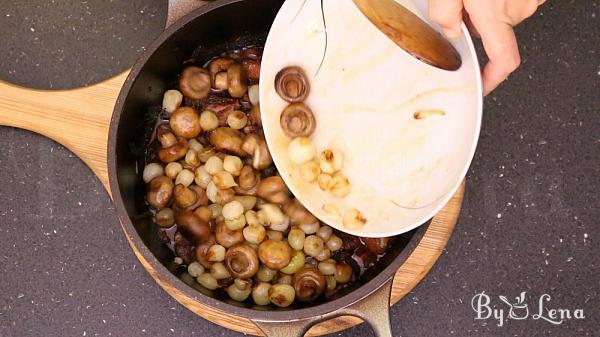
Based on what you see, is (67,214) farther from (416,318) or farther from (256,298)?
(416,318)

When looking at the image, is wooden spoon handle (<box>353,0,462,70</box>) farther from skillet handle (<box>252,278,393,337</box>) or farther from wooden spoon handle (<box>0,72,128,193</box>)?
wooden spoon handle (<box>0,72,128,193</box>)

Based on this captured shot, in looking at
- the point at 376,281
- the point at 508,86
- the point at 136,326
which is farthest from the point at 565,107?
the point at 136,326

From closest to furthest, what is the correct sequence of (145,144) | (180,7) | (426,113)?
(426,113), (180,7), (145,144)

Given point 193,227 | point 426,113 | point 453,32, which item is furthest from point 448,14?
point 193,227

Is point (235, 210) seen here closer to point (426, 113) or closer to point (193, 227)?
point (193, 227)

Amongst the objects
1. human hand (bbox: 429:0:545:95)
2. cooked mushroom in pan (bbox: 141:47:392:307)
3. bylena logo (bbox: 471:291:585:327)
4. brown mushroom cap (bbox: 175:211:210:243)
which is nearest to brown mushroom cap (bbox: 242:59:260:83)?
cooked mushroom in pan (bbox: 141:47:392:307)
